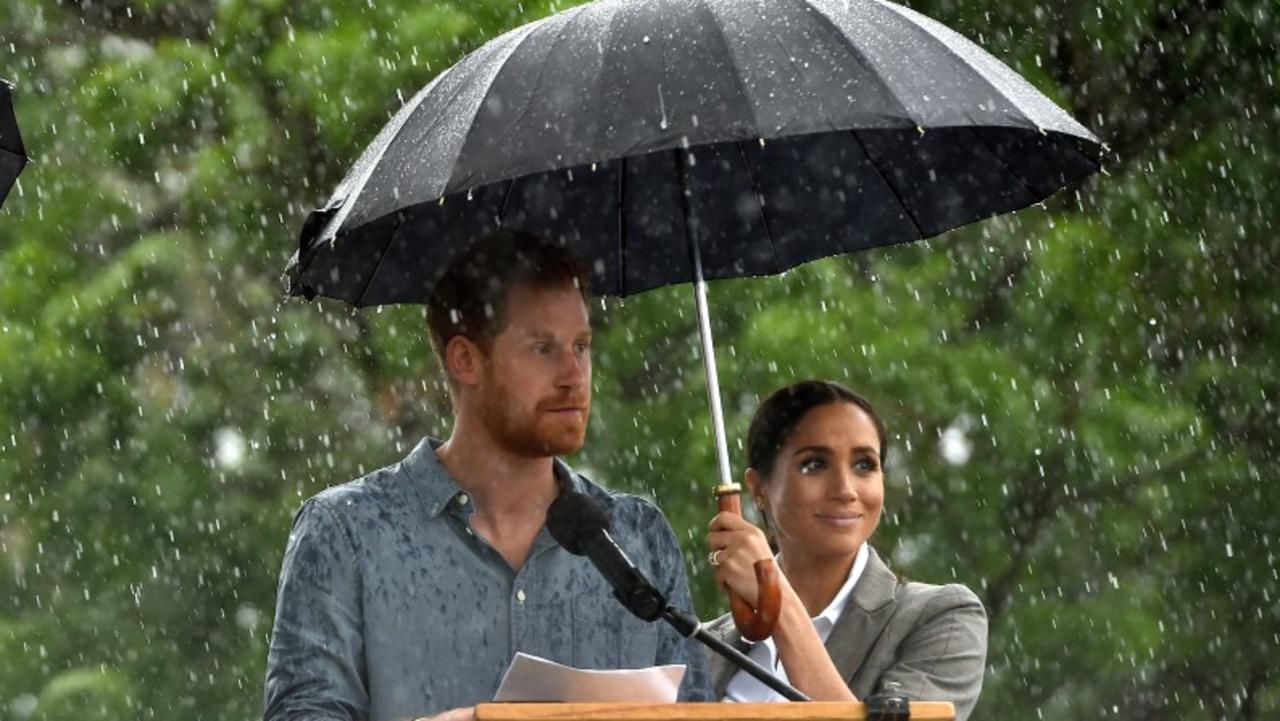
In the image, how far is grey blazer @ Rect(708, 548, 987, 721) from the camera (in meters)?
5.64

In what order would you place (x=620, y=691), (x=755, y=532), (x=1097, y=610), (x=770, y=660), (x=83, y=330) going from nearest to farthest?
(x=620, y=691), (x=755, y=532), (x=770, y=660), (x=1097, y=610), (x=83, y=330)

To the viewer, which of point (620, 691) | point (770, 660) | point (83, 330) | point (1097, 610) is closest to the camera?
point (620, 691)

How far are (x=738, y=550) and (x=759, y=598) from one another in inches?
3.9

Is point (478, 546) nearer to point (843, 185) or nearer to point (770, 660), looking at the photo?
point (770, 660)

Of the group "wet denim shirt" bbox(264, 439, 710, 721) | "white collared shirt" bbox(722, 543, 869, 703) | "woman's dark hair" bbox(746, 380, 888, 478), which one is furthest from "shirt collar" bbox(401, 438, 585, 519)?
"woman's dark hair" bbox(746, 380, 888, 478)

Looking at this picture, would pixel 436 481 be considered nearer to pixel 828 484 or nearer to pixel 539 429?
pixel 539 429

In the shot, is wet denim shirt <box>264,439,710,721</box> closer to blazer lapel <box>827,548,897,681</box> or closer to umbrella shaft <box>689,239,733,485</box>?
umbrella shaft <box>689,239,733,485</box>

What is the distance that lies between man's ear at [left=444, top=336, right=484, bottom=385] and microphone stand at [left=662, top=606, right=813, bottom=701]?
0.65m

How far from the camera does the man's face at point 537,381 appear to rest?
4773 millimetres

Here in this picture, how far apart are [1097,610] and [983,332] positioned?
4.11 feet

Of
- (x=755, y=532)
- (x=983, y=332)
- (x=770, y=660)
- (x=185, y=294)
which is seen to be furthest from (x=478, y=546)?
(x=185, y=294)

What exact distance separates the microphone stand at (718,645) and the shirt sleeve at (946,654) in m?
1.15

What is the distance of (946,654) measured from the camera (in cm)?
566

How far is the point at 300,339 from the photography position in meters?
11.8
